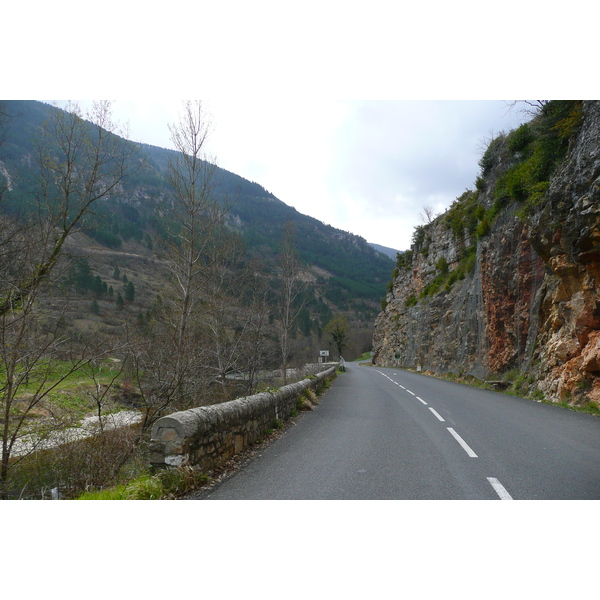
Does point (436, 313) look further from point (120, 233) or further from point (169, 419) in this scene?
point (120, 233)

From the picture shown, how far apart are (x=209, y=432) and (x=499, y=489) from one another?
3.92 meters

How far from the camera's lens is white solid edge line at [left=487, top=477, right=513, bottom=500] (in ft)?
15.8

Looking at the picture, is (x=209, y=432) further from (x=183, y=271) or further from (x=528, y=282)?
(x=528, y=282)

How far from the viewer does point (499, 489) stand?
201 inches

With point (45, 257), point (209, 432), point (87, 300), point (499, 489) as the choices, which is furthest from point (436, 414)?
point (87, 300)

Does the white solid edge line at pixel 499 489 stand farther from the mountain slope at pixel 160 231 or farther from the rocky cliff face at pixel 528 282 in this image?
the mountain slope at pixel 160 231

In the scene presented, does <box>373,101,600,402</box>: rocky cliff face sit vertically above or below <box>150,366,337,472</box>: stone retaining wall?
above

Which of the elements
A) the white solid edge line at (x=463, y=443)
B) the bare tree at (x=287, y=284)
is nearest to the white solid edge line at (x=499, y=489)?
the white solid edge line at (x=463, y=443)

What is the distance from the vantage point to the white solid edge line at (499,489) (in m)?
4.82

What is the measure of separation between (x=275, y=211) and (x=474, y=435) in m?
162

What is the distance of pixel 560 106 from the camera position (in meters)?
16.6

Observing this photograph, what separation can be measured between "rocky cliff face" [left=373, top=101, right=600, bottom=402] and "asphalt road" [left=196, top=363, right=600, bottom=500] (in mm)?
3571

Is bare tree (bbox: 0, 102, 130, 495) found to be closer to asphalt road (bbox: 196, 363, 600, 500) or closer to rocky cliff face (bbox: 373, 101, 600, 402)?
asphalt road (bbox: 196, 363, 600, 500)

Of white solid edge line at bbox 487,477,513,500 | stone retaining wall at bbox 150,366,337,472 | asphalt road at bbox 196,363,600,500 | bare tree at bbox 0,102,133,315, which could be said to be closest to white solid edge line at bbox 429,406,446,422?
asphalt road at bbox 196,363,600,500
